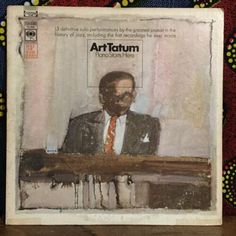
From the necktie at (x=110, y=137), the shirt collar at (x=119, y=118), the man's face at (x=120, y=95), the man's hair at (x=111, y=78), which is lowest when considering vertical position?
the necktie at (x=110, y=137)

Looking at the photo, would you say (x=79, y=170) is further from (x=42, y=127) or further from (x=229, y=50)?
(x=229, y=50)

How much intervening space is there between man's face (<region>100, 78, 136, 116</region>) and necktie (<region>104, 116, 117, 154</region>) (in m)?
0.02

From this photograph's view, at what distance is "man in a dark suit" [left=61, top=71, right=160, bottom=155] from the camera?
660 millimetres

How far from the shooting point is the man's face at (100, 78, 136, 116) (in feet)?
2.17

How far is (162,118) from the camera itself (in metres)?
0.66

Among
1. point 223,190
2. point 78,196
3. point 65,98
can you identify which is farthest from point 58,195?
point 223,190

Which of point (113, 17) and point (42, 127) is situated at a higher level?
point (113, 17)

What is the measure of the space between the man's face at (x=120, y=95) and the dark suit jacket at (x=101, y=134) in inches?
0.5

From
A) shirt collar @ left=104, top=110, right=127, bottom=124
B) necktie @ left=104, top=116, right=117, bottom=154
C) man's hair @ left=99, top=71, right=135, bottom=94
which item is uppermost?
man's hair @ left=99, top=71, right=135, bottom=94

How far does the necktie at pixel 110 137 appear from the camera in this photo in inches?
26.0

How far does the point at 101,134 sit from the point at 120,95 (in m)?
0.06

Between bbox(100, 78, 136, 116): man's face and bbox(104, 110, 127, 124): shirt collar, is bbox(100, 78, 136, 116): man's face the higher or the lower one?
the higher one

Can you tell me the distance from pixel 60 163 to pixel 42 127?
6 centimetres

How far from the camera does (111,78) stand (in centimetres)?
66
